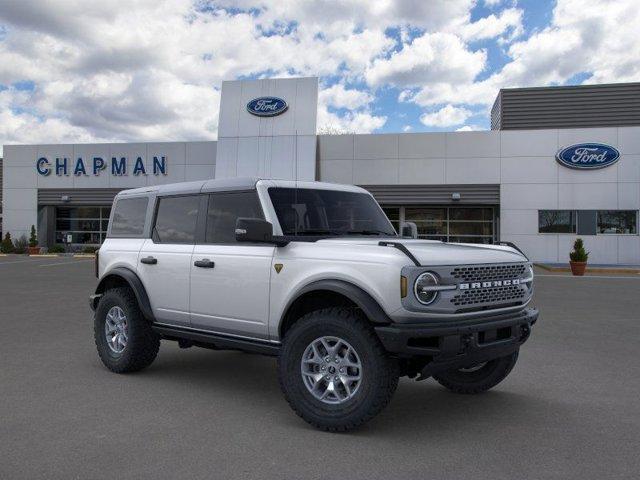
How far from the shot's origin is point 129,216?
6672mm

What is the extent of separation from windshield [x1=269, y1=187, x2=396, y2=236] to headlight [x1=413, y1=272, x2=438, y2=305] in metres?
1.39

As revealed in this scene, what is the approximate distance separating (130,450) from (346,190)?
3.17m

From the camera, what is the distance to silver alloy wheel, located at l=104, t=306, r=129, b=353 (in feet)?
20.7

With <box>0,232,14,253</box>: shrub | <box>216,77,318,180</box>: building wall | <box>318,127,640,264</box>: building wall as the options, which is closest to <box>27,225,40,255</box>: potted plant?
<box>0,232,14,253</box>: shrub

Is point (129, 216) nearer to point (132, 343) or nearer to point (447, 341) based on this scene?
point (132, 343)

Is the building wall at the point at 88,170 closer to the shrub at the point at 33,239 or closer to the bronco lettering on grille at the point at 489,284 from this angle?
the shrub at the point at 33,239

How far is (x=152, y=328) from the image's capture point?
20.1 feet

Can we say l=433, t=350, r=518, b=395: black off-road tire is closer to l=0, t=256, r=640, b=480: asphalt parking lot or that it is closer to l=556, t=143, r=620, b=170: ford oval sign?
l=0, t=256, r=640, b=480: asphalt parking lot

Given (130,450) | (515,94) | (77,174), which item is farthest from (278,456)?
(515,94)

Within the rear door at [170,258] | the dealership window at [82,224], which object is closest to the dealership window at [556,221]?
the dealership window at [82,224]

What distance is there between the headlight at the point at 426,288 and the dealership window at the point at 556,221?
25.2 m

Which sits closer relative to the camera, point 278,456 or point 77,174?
point 278,456

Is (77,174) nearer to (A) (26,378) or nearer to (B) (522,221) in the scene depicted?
(B) (522,221)

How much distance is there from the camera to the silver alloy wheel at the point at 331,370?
441 centimetres
